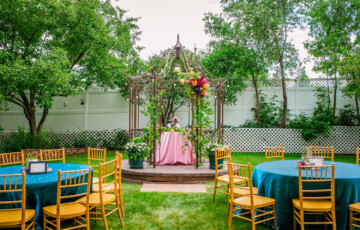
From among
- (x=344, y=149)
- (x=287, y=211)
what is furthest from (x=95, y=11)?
(x=344, y=149)

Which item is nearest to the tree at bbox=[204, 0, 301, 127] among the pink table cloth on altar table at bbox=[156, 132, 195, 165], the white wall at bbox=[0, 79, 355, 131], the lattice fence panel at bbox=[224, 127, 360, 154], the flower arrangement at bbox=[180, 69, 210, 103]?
the lattice fence panel at bbox=[224, 127, 360, 154]

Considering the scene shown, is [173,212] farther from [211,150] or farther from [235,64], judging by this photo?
[235,64]

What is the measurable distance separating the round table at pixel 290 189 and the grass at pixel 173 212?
0.40m

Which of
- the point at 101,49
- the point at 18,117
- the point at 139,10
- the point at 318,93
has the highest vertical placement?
the point at 139,10

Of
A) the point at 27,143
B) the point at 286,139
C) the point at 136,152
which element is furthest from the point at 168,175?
the point at 286,139

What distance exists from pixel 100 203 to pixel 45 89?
15.3 feet

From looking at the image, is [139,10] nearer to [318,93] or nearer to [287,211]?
[318,93]

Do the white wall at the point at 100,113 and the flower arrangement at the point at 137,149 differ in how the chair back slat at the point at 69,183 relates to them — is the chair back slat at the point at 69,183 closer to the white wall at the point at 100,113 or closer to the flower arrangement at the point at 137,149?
the flower arrangement at the point at 137,149

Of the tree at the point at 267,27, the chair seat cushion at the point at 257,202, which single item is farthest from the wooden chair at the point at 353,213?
the tree at the point at 267,27

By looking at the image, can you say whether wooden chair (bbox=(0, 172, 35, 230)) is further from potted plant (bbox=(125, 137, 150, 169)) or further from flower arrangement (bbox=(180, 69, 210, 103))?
flower arrangement (bbox=(180, 69, 210, 103))

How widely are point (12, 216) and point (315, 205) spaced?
10.2 ft

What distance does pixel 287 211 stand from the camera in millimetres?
3326

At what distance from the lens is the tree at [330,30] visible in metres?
9.27

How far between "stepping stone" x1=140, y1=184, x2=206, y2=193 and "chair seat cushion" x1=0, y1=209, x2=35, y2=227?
2.43 m
